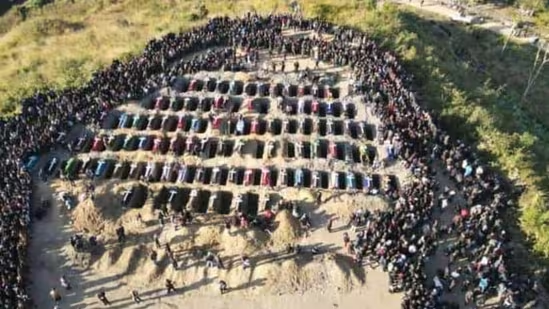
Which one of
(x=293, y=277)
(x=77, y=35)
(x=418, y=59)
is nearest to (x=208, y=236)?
(x=293, y=277)

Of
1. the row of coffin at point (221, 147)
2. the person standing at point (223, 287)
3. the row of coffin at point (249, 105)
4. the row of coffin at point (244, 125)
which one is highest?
the row of coffin at point (249, 105)

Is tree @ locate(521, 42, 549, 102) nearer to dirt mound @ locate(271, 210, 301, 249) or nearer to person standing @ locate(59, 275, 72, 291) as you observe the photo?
dirt mound @ locate(271, 210, 301, 249)

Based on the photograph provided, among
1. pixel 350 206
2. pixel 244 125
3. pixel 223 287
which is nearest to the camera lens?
pixel 223 287

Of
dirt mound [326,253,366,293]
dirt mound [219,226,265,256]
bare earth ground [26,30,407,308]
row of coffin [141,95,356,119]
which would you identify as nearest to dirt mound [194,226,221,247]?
bare earth ground [26,30,407,308]

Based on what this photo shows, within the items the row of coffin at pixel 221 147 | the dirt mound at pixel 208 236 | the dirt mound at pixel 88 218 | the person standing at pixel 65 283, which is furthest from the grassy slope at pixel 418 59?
the person standing at pixel 65 283

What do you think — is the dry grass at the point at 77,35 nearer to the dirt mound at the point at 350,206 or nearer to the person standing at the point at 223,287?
the person standing at the point at 223,287

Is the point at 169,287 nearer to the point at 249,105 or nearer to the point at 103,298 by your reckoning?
the point at 103,298
